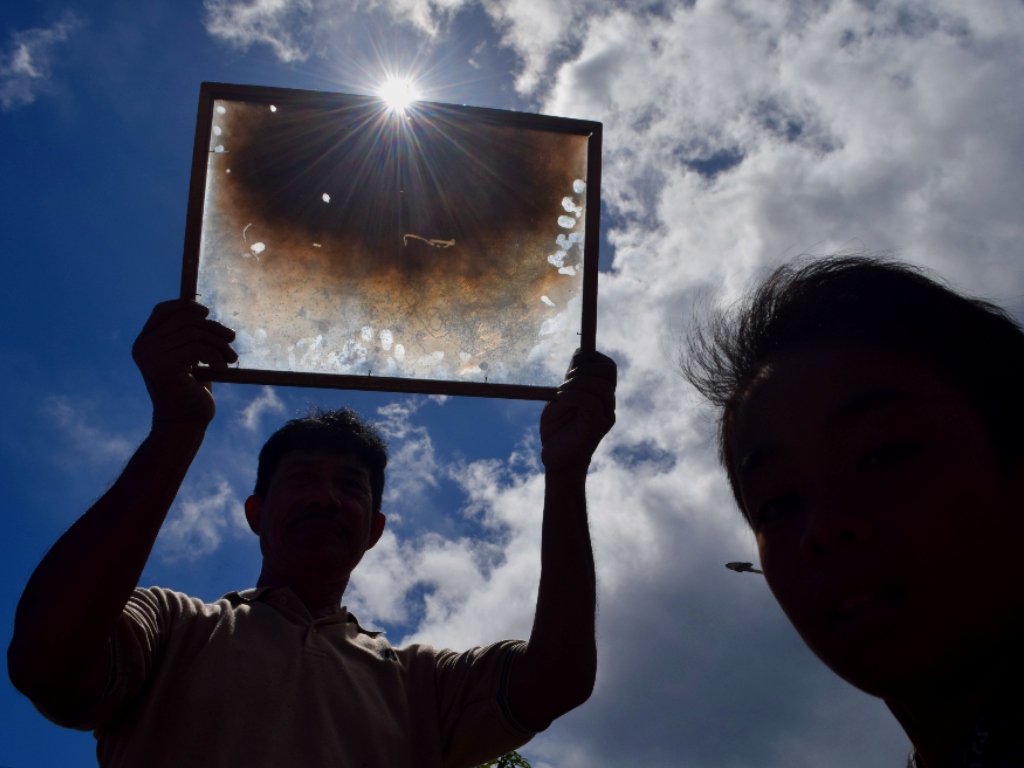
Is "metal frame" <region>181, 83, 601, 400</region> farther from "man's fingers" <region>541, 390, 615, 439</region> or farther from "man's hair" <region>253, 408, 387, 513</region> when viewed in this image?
"man's hair" <region>253, 408, 387, 513</region>

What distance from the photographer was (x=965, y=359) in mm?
1765

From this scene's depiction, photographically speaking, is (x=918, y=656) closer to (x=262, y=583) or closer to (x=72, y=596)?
(x=72, y=596)

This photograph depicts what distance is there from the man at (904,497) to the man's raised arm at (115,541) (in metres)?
2.03

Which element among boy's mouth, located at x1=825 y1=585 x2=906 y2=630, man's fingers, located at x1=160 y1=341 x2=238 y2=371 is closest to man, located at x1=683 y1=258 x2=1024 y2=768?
boy's mouth, located at x1=825 y1=585 x2=906 y2=630

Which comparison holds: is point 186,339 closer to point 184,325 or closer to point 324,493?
point 184,325

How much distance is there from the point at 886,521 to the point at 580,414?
65.0 inches

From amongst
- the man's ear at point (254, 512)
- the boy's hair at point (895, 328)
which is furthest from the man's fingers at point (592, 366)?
the man's ear at point (254, 512)

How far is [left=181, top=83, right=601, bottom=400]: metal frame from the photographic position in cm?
303

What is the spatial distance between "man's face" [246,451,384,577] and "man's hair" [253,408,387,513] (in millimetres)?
47

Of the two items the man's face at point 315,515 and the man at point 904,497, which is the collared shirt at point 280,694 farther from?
the man at point 904,497

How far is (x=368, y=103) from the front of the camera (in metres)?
3.27

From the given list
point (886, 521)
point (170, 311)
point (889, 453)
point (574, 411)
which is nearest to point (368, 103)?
point (170, 311)

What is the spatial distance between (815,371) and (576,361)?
4.40 feet

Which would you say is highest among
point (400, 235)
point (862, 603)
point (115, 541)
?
point (400, 235)
